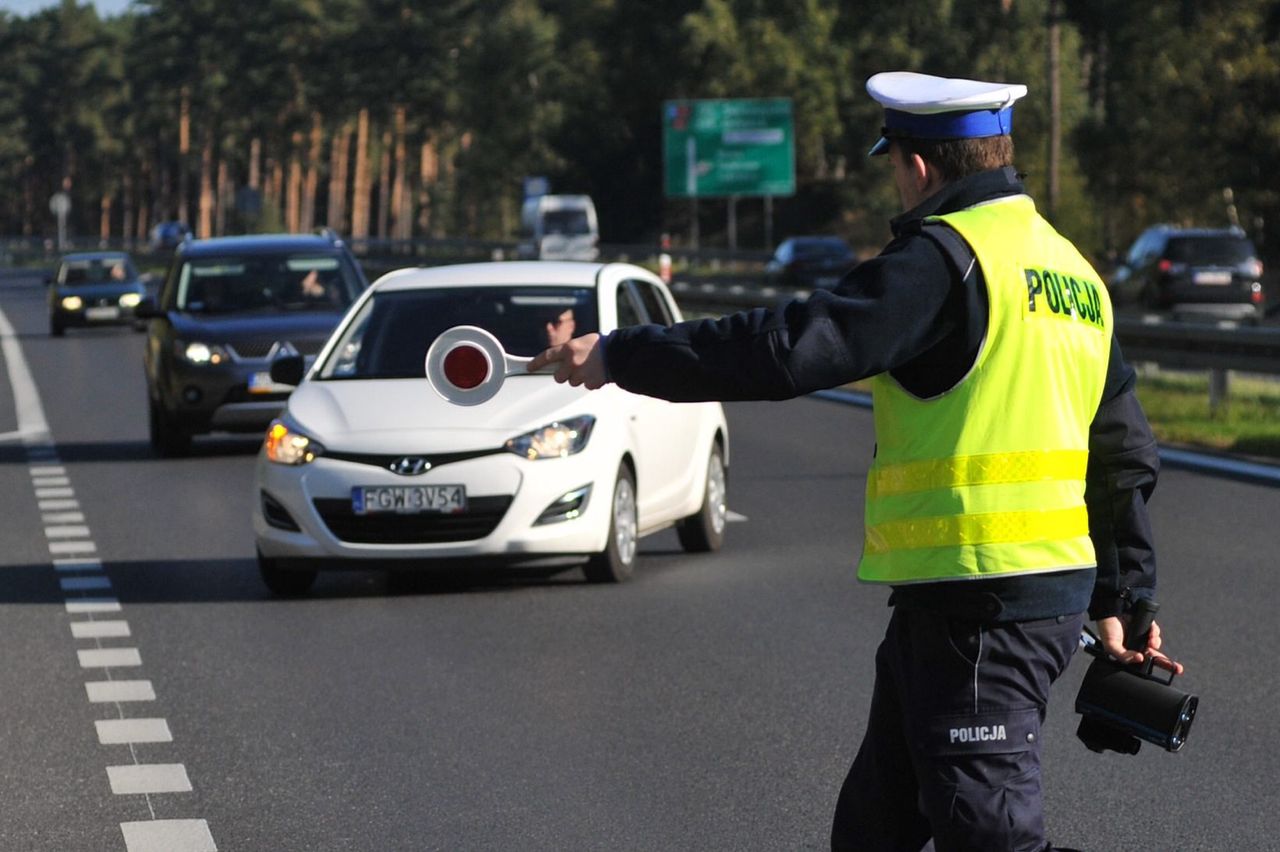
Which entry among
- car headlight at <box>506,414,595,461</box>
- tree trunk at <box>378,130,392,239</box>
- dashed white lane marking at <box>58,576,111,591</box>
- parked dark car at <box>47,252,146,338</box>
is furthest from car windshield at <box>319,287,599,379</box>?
tree trunk at <box>378,130,392,239</box>

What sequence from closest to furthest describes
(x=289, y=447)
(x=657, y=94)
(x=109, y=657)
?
(x=109, y=657)
(x=289, y=447)
(x=657, y=94)

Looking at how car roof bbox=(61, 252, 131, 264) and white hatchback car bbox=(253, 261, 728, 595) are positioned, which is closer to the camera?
white hatchback car bbox=(253, 261, 728, 595)

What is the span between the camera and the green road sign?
6488 centimetres

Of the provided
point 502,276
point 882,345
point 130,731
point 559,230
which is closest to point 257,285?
point 502,276

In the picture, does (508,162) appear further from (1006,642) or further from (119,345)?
(1006,642)

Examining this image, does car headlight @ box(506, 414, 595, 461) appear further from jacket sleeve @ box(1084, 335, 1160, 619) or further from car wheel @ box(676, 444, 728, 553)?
jacket sleeve @ box(1084, 335, 1160, 619)

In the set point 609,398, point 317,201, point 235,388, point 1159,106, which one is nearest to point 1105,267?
point 1159,106

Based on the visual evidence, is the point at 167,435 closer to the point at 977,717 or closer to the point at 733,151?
the point at 977,717

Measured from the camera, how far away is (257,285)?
2062 centimetres

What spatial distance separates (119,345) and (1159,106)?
1034 inches

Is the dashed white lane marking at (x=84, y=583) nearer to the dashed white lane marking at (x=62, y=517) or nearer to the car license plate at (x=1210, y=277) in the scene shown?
the dashed white lane marking at (x=62, y=517)

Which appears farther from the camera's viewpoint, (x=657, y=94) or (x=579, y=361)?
(x=657, y=94)

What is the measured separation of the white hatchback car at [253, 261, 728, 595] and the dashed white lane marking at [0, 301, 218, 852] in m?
0.94

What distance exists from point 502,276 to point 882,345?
9285 mm
